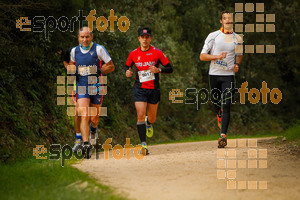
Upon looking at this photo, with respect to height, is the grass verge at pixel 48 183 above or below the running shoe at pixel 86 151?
below

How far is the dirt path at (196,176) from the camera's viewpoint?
6258mm

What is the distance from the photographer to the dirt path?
6258 millimetres

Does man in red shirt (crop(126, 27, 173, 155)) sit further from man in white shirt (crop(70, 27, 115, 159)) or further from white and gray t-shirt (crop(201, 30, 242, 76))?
white and gray t-shirt (crop(201, 30, 242, 76))

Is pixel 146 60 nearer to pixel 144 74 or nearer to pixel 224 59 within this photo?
pixel 144 74

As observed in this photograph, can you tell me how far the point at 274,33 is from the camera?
32094 millimetres

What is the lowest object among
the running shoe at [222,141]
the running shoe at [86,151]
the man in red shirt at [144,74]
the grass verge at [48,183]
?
the grass verge at [48,183]

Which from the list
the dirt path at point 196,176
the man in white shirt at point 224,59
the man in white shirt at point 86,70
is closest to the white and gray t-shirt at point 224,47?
the man in white shirt at point 224,59

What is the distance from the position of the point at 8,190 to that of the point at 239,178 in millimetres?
2999

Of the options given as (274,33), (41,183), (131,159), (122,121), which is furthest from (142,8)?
(41,183)

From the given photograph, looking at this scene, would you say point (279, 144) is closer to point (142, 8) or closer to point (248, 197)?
point (248, 197)

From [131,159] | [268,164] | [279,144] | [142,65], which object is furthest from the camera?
[279,144]

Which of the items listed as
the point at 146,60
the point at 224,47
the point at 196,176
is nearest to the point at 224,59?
the point at 224,47

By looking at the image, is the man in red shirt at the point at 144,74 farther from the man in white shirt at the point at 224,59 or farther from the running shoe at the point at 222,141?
the running shoe at the point at 222,141

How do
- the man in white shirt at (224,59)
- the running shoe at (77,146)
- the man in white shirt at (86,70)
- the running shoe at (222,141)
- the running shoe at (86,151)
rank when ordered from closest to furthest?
the running shoe at (86,151)
the man in white shirt at (86,70)
the running shoe at (77,146)
the running shoe at (222,141)
the man in white shirt at (224,59)
